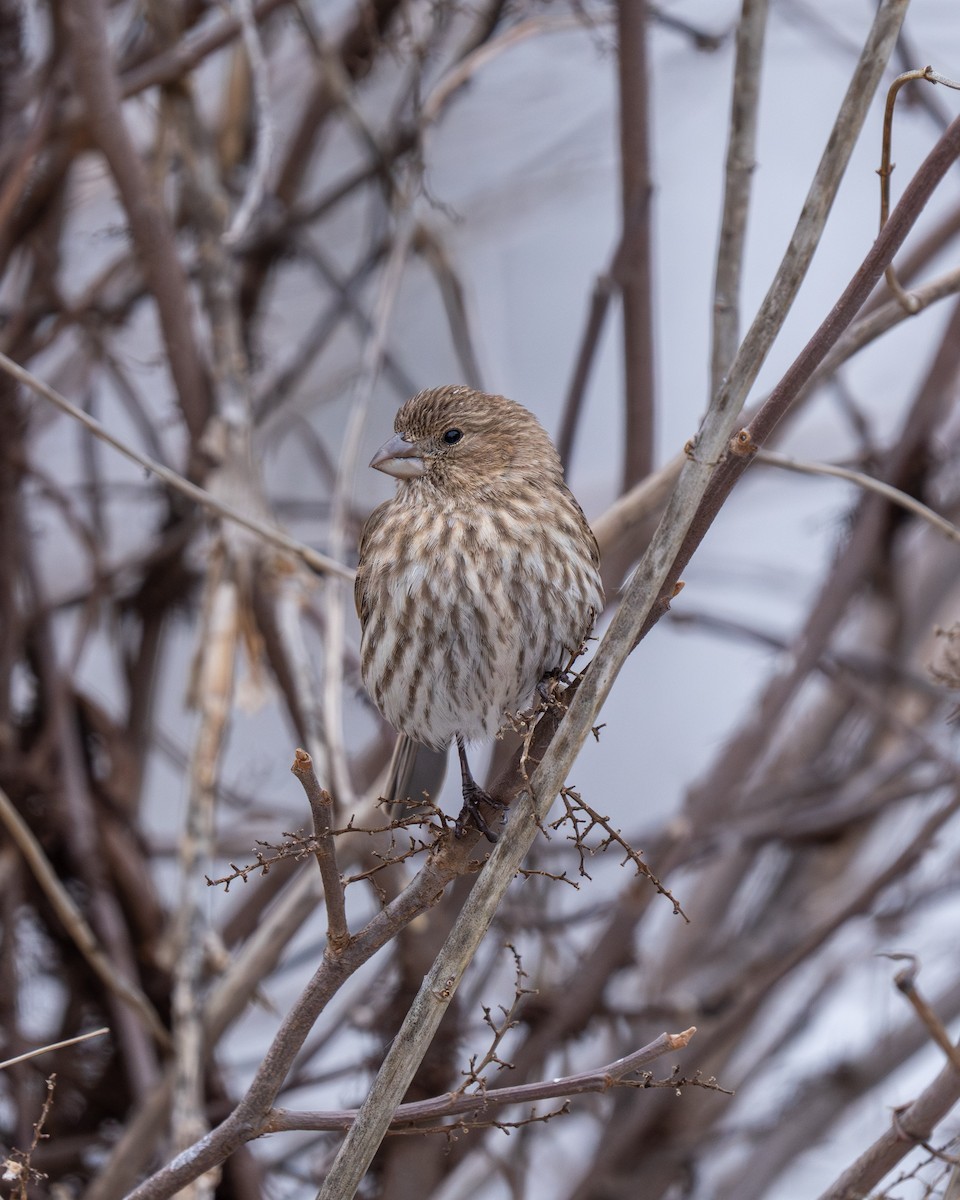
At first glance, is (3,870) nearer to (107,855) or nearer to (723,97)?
(107,855)

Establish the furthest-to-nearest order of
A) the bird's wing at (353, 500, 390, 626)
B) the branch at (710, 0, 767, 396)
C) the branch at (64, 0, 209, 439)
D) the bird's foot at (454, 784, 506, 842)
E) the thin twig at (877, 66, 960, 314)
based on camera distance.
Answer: the branch at (64, 0, 209, 439)
the bird's wing at (353, 500, 390, 626)
the branch at (710, 0, 767, 396)
the bird's foot at (454, 784, 506, 842)
the thin twig at (877, 66, 960, 314)

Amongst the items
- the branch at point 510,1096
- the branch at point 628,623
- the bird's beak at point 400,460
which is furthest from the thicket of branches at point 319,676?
the branch at point 510,1096

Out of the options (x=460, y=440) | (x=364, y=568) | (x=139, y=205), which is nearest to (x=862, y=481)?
(x=460, y=440)

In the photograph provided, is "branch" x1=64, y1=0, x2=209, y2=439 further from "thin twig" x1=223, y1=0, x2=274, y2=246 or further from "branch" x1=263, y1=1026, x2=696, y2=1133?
"branch" x1=263, y1=1026, x2=696, y2=1133

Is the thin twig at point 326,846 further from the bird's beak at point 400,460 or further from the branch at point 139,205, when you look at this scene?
the branch at point 139,205

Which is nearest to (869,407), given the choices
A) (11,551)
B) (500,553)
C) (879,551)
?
(879,551)

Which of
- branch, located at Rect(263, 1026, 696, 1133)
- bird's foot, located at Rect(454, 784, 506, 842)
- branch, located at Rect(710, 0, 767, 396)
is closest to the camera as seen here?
branch, located at Rect(263, 1026, 696, 1133)

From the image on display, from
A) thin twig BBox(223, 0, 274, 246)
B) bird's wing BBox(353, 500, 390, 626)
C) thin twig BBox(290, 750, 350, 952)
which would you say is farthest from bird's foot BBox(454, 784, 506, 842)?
thin twig BBox(223, 0, 274, 246)

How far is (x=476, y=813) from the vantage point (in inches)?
73.5

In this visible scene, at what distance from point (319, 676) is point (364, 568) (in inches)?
35.5

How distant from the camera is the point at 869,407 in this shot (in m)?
3.99

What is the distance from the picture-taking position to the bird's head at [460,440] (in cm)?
257

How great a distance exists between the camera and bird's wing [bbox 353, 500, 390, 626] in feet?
8.25

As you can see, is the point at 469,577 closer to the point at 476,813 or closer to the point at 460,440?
the point at 460,440
